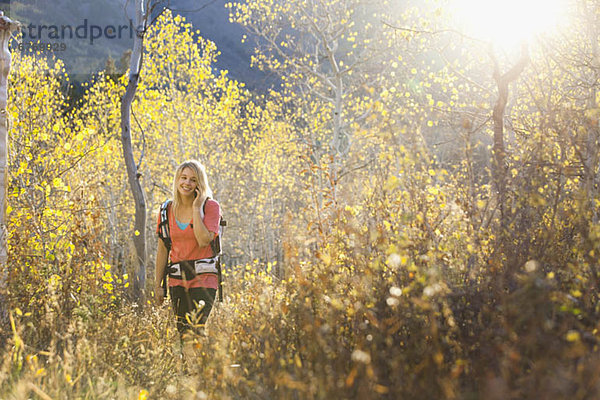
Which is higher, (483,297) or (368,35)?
(368,35)

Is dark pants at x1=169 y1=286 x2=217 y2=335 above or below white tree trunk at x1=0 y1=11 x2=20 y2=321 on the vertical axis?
below

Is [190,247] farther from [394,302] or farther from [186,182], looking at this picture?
[394,302]

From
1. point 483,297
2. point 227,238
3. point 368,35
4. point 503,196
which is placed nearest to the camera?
point 483,297

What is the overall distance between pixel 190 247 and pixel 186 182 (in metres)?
0.58

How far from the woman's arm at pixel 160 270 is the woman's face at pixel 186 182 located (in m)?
0.50

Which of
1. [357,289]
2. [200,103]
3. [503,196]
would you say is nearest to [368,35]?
[200,103]

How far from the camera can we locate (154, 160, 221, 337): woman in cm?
364

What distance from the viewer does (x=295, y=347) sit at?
266 centimetres

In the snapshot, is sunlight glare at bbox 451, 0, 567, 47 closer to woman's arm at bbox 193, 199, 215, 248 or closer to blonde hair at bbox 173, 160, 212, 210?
blonde hair at bbox 173, 160, 212, 210

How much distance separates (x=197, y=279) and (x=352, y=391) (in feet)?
6.41

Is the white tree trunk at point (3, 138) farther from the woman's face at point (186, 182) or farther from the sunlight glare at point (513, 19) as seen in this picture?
the sunlight glare at point (513, 19)

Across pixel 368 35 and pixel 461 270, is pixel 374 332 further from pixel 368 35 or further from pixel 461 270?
pixel 368 35

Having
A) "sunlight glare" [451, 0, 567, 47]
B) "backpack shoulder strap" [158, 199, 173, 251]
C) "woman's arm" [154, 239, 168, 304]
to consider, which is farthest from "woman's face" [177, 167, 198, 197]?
"sunlight glare" [451, 0, 567, 47]

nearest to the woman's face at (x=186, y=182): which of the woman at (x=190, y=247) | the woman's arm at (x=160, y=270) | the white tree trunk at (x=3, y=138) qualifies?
the woman at (x=190, y=247)
